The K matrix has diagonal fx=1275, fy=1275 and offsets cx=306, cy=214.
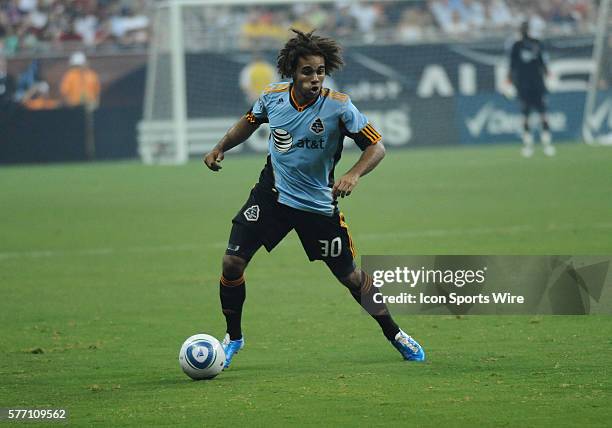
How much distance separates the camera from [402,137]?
102 feet

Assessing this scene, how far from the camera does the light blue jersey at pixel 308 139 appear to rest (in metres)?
8.15

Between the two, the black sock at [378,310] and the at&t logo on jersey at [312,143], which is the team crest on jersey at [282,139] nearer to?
the at&t logo on jersey at [312,143]

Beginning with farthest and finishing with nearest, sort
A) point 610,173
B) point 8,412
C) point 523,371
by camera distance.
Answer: point 610,173 → point 523,371 → point 8,412

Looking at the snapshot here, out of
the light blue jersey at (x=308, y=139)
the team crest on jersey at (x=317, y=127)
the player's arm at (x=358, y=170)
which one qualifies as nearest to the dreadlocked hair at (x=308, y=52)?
the light blue jersey at (x=308, y=139)

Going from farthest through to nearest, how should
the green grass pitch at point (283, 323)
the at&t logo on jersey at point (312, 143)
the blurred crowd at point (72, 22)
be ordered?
1. the blurred crowd at point (72, 22)
2. the at&t logo on jersey at point (312, 143)
3. the green grass pitch at point (283, 323)

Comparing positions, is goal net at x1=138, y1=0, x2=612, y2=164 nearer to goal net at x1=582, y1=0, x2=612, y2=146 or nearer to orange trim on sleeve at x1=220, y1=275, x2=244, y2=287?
goal net at x1=582, y1=0, x2=612, y2=146

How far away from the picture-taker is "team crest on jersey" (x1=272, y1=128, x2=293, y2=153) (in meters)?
8.24

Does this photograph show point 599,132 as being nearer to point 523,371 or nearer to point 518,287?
point 518,287

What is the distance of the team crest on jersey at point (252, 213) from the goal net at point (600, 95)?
2352 cm

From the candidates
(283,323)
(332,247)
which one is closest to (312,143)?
(332,247)

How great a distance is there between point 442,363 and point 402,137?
22933mm

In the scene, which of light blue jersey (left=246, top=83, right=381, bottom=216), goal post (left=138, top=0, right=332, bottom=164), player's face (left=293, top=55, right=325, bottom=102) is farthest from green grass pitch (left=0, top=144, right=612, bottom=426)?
goal post (left=138, top=0, right=332, bottom=164)

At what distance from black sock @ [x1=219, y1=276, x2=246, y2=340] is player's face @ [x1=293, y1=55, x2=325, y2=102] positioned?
1321mm

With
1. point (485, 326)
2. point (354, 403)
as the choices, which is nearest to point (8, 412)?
point (354, 403)
